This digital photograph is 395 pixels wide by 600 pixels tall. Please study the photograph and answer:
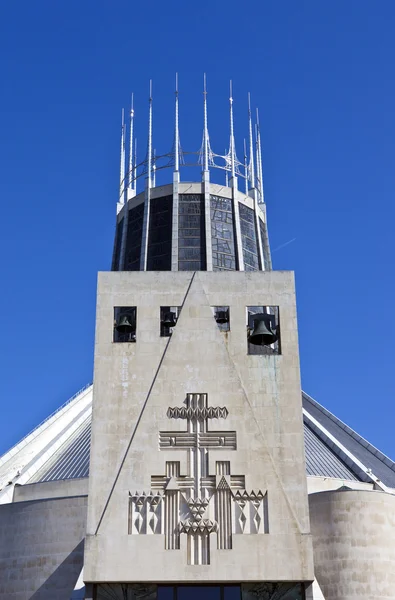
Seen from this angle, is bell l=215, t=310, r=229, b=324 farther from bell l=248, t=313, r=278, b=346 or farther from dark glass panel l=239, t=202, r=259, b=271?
dark glass panel l=239, t=202, r=259, b=271

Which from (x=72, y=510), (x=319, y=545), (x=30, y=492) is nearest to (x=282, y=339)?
(x=319, y=545)

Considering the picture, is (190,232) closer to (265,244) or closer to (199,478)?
(265,244)

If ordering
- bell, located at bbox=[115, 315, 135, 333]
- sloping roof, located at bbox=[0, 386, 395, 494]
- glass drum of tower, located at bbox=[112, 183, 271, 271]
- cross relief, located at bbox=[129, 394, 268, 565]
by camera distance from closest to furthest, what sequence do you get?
cross relief, located at bbox=[129, 394, 268, 565]
bell, located at bbox=[115, 315, 135, 333]
sloping roof, located at bbox=[0, 386, 395, 494]
glass drum of tower, located at bbox=[112, 183, 271, 271]

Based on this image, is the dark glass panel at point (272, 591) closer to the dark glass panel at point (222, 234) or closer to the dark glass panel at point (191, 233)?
the dark glass panel at point (191, 233)

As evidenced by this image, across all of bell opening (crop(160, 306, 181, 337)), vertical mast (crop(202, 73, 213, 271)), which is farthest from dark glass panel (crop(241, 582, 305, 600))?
vertical mast (crop(202, 73, 213, 271))

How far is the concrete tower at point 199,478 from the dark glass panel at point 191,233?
26.3 meters

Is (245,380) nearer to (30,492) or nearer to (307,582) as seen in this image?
(307,582)

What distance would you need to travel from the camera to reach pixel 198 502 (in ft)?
78.3

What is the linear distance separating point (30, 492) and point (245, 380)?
15122mm

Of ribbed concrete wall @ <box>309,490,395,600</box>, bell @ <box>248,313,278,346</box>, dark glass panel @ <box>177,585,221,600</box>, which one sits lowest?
dark glass panel @ <box>177,585,221,600</box>

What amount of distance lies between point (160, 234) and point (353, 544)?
1214 inches

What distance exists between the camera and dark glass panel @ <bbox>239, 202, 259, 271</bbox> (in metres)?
59.0

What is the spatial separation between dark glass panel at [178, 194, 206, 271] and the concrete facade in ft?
98.0

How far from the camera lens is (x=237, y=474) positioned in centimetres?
2422
